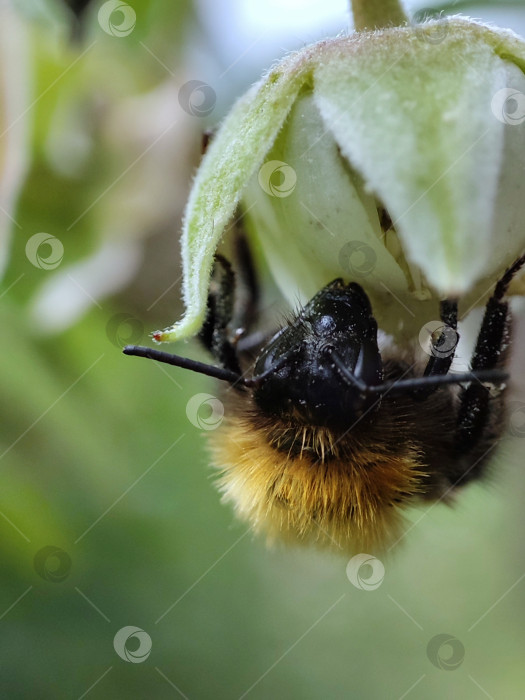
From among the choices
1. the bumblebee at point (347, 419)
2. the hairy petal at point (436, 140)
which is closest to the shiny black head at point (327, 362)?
the bumblebee at point (347, 419)

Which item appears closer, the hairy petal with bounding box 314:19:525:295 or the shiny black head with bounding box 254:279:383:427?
the hairy petal with bounding box 314:19:525:295

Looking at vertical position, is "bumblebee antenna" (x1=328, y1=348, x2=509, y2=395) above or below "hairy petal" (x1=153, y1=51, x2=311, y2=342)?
below

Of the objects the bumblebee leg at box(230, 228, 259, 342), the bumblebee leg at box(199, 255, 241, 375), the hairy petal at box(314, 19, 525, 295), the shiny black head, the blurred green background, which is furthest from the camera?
the blurred green background

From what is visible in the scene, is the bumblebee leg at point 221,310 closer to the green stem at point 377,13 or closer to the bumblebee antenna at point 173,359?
the bumblebee antenna at point 173,359

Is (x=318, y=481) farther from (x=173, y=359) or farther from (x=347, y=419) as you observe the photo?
(x=173, y=359)

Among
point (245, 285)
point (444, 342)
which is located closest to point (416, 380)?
point (444, 342)

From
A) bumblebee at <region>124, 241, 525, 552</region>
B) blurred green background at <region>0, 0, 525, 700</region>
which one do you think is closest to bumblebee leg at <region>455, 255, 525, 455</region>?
bumblebee at <region>124, 241, 525, 552</region>

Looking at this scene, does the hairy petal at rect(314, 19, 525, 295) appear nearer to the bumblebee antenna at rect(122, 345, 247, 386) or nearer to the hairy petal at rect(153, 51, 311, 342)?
the hairy petal at rect(153, 51, 311, 342)
